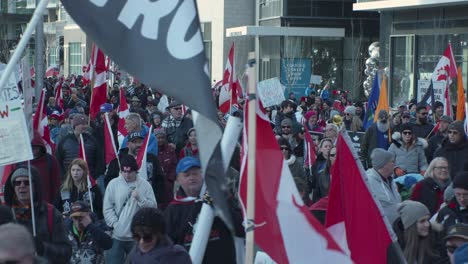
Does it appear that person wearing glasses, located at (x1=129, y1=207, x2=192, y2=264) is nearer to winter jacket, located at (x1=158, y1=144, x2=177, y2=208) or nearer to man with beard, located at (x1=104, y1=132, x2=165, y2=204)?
man with beard, located at (x1=104, y1=132, x2=165, y2=204)

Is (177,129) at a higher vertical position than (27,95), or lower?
lower

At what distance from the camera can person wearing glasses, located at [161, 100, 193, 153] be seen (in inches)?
600

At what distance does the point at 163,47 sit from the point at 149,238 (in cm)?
165

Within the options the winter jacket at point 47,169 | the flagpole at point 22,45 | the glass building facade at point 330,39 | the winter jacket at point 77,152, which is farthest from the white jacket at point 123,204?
the glass building facade at point 330,39

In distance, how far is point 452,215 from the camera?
24.9 feet

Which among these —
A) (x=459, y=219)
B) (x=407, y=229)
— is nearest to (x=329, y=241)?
(x=407, y=229)

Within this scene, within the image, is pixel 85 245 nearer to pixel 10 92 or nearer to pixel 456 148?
pixel 10 92

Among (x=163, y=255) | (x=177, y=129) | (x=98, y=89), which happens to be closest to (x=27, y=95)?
(x=163, y=255)

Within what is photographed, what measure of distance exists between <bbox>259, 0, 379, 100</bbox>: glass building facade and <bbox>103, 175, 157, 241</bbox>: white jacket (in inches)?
1660

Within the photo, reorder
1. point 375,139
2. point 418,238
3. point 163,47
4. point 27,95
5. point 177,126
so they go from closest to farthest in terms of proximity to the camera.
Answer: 1. point 163,47
2. point 418,238
3. point 27,95
4. point 375,139
5. point 177,126

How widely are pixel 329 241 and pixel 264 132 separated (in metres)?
0.66

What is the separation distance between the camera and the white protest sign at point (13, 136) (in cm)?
638

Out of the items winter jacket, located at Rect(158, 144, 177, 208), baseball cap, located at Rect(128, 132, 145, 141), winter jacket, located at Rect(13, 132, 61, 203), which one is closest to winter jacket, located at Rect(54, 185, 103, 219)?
winter jacket, located at Rect(13, 132, 61, 203)

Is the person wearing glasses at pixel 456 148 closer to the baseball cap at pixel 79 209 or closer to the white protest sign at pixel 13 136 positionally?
the baseball cap at pixel 79 209
